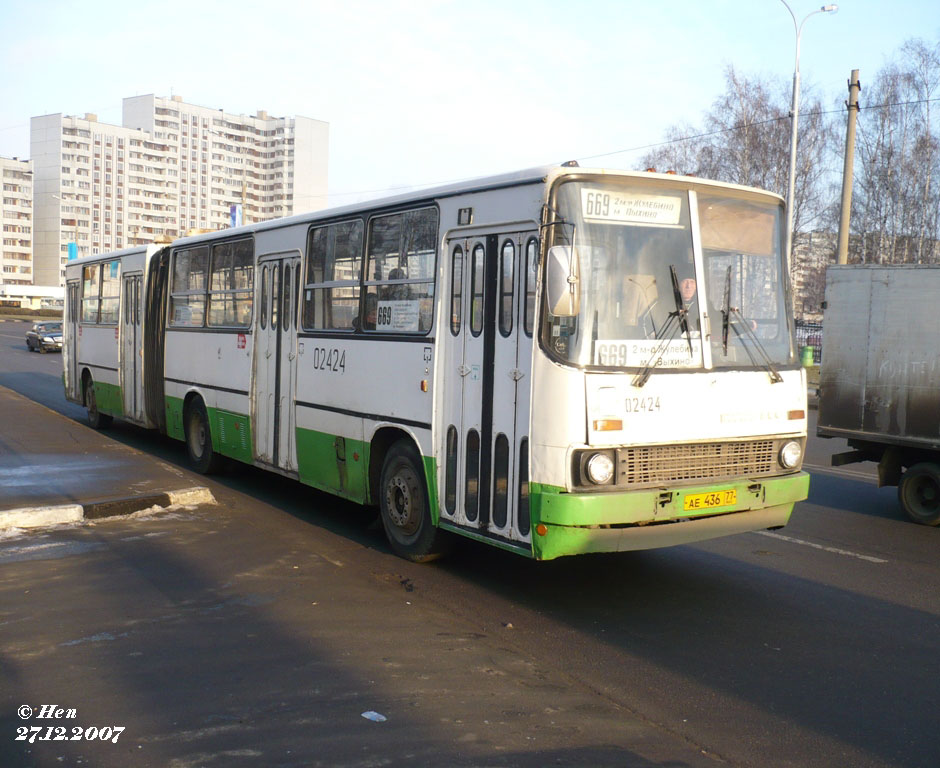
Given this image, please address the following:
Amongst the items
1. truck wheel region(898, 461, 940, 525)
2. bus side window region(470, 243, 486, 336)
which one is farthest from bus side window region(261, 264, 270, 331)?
truck wheel region(898, 461, 940, 525)

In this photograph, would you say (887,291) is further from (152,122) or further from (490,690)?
(152,122)

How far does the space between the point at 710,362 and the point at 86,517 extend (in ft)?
19.9

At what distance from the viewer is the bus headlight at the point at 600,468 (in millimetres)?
6246

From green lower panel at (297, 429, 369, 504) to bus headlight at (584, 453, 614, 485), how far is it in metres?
2.68

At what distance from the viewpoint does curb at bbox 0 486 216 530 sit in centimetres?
888

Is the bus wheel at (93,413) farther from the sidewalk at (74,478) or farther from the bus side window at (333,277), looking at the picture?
the bus side window at (333,277)

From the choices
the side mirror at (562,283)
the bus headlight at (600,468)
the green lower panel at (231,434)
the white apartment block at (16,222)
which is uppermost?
the white apartment block at (16,222)

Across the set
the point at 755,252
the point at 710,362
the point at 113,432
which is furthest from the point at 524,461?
the point at 113,432

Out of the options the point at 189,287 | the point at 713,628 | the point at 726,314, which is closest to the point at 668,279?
the point at 726,314

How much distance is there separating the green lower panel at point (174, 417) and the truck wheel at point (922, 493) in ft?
28.5

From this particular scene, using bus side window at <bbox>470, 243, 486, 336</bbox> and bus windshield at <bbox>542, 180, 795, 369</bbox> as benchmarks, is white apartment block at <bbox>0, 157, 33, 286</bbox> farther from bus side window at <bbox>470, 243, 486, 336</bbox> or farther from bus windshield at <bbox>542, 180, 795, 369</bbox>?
bus windshield at <bbox>542, 180, 795, 369</bbox>

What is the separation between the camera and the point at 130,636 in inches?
231

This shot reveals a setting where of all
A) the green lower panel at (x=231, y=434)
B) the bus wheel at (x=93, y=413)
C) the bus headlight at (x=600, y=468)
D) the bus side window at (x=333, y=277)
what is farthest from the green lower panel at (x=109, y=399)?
the bus headlight at (x=600, y=468)

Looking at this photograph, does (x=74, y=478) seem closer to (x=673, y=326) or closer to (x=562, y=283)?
(x=562, y=283)
